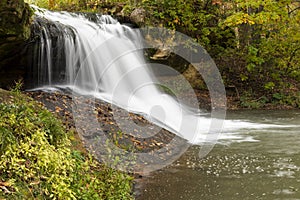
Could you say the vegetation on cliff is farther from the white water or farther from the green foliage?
the green foliage

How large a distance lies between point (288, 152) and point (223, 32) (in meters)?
10.5

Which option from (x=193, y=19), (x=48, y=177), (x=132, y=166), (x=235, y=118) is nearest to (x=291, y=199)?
(x=132, y=166)

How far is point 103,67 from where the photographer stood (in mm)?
11547

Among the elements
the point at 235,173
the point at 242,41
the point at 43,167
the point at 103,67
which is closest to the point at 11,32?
the point at 43,167

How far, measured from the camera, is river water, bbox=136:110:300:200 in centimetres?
504

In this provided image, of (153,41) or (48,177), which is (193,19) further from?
(48,177)

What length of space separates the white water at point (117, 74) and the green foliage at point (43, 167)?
4.13 meters

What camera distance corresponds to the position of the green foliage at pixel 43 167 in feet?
11.9

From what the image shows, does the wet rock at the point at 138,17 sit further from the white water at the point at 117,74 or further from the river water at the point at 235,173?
the river water at the point at 235,173

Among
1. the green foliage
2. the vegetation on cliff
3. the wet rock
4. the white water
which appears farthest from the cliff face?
the vegetation on cliff

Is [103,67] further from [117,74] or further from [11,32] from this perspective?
[11,32]

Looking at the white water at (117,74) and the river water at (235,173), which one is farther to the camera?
the white water at (117,74)

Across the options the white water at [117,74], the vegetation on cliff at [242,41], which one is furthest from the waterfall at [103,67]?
the vegetation on cliff at [242,41]

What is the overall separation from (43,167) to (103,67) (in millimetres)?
7781
